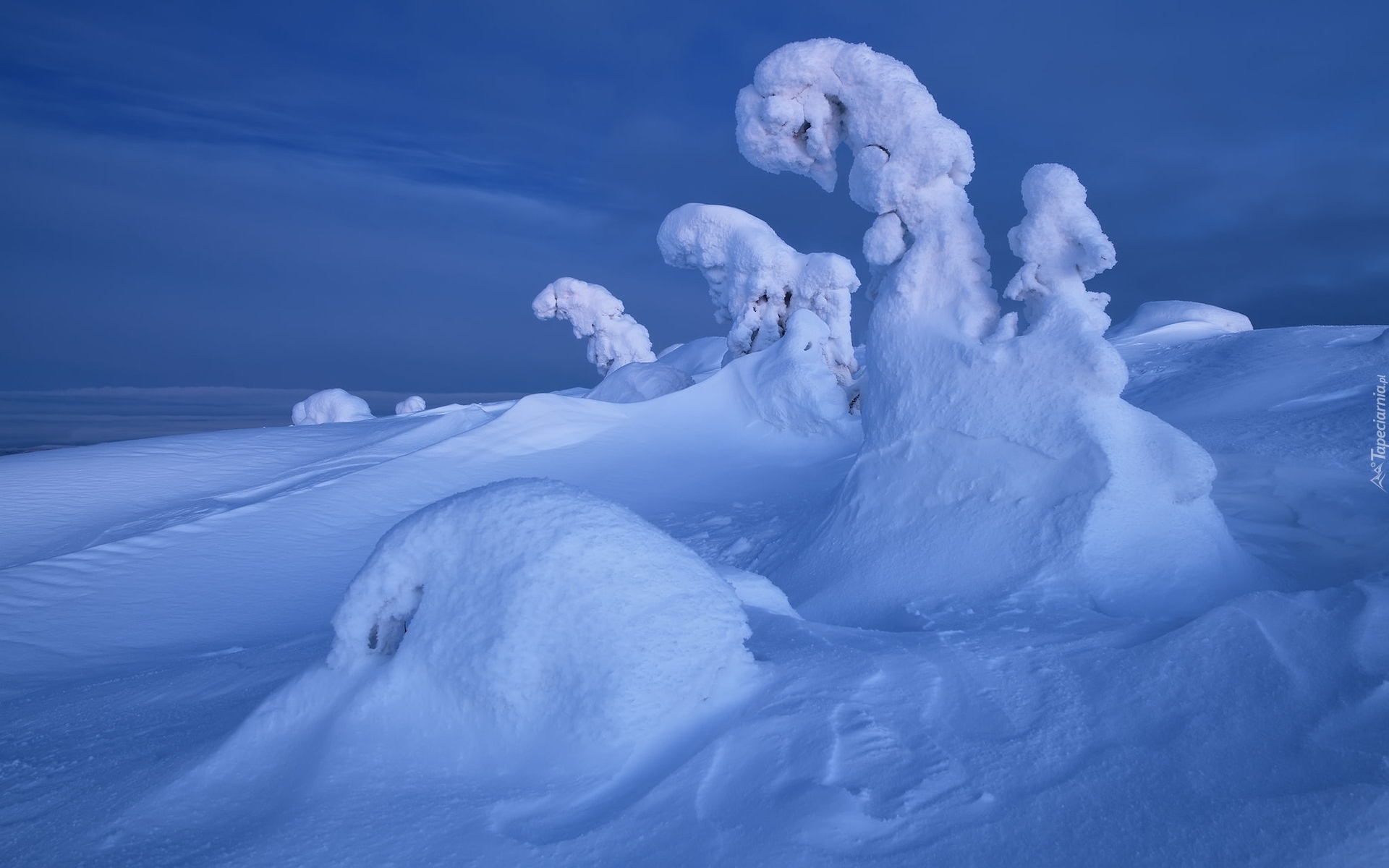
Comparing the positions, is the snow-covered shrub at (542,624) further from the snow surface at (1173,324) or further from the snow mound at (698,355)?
the snow mound at (698,355)

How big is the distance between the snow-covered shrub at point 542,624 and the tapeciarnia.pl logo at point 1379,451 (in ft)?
20.5

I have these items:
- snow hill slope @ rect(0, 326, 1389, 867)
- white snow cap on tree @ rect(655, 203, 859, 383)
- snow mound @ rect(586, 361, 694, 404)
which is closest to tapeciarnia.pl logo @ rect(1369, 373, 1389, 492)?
snow hill slope @ rect(0, 326, 1389, 867)

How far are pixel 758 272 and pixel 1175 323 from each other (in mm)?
8958

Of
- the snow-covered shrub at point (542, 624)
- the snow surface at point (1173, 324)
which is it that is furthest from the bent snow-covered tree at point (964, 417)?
the snow surface at point (1173, 324)

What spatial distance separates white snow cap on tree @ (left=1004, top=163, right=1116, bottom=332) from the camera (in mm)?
6848

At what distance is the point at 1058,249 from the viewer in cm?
703

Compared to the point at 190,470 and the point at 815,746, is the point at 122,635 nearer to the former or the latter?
the point at 190,470

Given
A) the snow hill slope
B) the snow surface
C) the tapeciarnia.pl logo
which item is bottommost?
the snow hill slope

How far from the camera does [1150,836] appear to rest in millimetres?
2506

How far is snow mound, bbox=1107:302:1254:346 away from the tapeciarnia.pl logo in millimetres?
7846

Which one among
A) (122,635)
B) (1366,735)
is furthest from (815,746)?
(122,635)

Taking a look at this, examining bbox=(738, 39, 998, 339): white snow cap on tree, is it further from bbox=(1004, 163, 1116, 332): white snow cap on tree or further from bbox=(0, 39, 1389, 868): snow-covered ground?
bbox=(1004, 163, 1116, 332): white snow cap on tree

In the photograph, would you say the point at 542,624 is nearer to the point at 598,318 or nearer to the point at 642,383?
the point at 642,383

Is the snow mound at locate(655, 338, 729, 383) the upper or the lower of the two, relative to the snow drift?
upper
